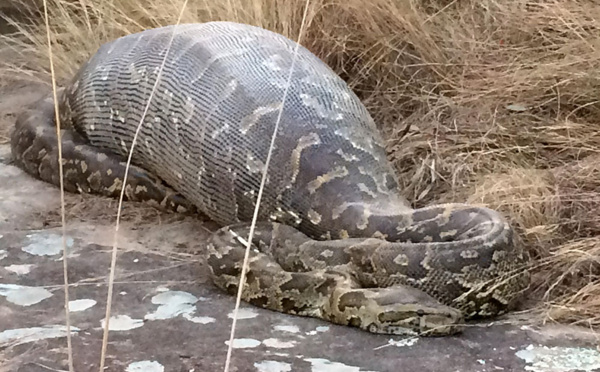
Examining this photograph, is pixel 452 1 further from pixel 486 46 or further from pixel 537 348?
pixel 537 348

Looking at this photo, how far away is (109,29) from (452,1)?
8.07 feet

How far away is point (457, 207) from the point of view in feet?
11.4

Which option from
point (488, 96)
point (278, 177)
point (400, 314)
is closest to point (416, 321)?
point (400, 314)

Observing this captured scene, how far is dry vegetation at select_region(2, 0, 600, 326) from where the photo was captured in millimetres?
3594

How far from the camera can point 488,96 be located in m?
4.72

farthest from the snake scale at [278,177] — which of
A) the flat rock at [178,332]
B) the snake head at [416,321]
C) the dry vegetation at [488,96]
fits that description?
the dry vegetation at [488,96]

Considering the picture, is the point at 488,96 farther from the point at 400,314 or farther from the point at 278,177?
the point at 400,314

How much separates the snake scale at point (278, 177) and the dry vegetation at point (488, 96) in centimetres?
29

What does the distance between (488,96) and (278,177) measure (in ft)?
4.83

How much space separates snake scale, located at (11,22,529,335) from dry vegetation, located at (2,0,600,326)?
295 millimetres

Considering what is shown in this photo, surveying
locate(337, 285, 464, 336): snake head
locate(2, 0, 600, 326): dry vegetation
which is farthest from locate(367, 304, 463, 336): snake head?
locate(2, 0, 600, 326): dry vegetation

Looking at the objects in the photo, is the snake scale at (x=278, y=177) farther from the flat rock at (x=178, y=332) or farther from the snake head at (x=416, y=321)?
the flat rock at (x=178, y=332)

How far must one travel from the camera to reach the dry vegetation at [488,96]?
3594mm

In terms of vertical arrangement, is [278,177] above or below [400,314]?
above
